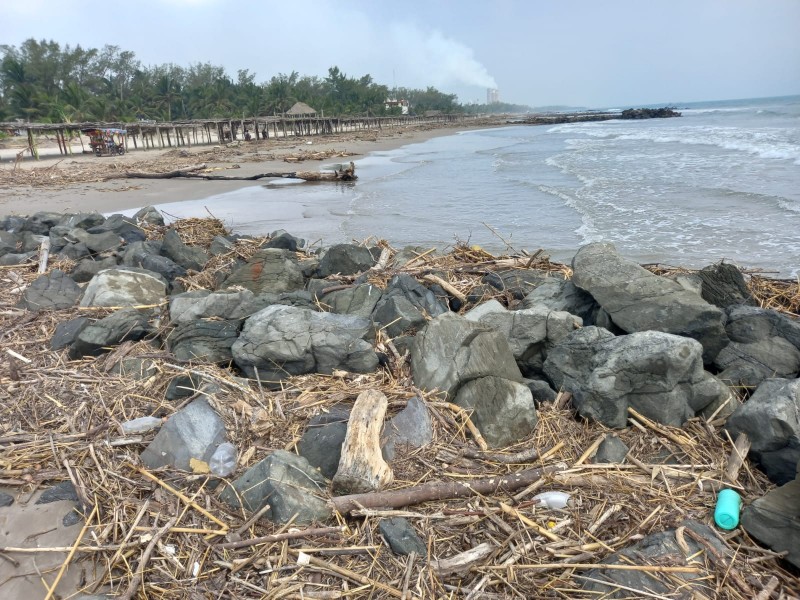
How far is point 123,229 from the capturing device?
9.50 m

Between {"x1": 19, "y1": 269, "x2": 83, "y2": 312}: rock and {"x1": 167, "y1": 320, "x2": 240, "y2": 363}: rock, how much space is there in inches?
84.1

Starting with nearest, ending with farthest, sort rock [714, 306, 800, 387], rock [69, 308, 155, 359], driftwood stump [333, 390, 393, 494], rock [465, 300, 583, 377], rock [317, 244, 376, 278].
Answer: driftwood stump [333, 390, 393, 494]
rock [714, 306, 800, 387]
rock [465, 300, 583, 377]
rock [69, 308, 155, 359]
rock [317, 244, 376, 278]

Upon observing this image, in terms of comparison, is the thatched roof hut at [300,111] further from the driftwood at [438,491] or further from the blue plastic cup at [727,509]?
the blue plastic cup at [727,509]

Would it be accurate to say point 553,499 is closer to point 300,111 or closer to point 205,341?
point 205,341

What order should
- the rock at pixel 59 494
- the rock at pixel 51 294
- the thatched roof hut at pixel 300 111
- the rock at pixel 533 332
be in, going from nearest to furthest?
the rock at pixel 59 494 < the rock at pixel 533 332 < the rock at pixel 51 294 < the thatched roof hut at pixel 300 111

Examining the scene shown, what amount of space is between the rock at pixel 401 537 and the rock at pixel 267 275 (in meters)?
3.90

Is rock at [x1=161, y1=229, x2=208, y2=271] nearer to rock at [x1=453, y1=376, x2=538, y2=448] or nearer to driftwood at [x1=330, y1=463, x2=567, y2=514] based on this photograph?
rock at [x1=453, y1=376, x2=538, y2=448]

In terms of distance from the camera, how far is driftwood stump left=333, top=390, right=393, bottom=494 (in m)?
3.12

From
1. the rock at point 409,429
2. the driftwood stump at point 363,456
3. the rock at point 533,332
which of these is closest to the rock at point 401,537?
the driftwood stump at point 363,456

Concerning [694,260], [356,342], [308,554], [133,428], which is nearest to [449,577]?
[308,554]

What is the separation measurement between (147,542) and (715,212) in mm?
14838

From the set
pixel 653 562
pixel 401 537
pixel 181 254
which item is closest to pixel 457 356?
pixel 401 537

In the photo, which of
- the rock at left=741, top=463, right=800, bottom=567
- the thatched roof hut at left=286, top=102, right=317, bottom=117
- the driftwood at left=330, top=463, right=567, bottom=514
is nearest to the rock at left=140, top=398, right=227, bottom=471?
the driftwood at left=330, top=463, right=567, bottom=514

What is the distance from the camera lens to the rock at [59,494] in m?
3.28
